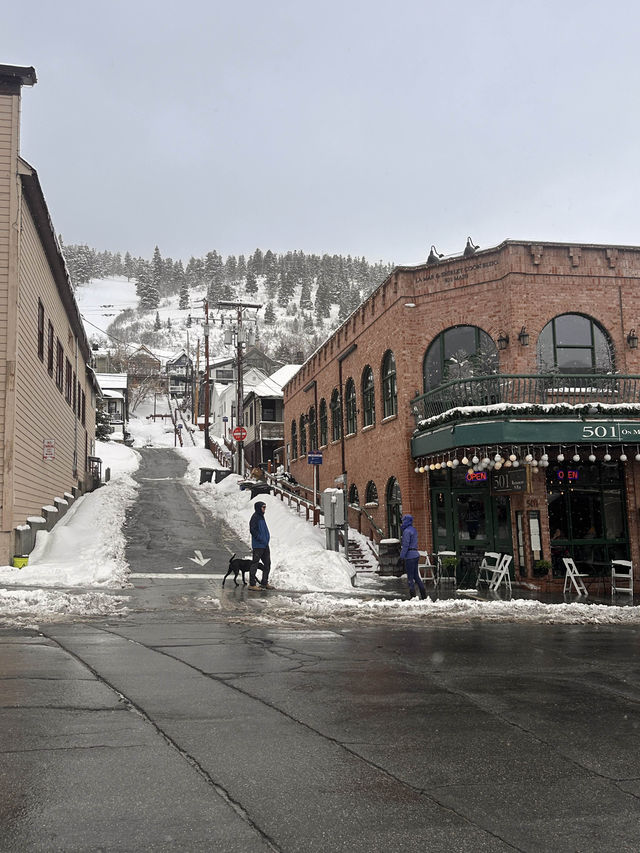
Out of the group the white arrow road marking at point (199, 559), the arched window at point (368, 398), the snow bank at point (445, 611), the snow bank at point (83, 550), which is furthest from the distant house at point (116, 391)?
the snow bank at point (445, 611)

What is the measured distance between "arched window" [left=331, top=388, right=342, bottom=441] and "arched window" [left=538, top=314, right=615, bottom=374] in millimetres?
10596

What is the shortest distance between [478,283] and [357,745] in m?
16.5

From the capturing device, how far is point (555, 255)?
63.6ft

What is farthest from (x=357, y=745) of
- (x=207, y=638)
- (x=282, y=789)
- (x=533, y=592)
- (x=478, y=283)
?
(x=478, y=283)

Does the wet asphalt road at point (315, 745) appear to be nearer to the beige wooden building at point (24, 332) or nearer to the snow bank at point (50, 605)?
the snow bank at point (50, 605)

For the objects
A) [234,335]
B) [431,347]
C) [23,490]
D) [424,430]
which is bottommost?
[23,490]

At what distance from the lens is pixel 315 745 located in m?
5.16

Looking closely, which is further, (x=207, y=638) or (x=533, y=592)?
(x=533, y=592)

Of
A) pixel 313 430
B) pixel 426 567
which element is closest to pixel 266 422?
pixel 313 430

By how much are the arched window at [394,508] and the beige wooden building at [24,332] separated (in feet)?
32.4

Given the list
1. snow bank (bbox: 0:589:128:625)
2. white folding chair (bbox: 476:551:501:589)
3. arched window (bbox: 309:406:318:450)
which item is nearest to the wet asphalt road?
snow bank (bbox: 0:589:128:625)

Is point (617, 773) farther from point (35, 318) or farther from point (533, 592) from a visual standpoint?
point (35, 318)

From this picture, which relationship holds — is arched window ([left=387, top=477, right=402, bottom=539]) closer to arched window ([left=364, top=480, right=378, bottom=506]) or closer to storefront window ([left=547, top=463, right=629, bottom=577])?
arched window ([left=364, top=480, right=378, bottom=506])

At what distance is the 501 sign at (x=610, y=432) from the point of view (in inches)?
678
